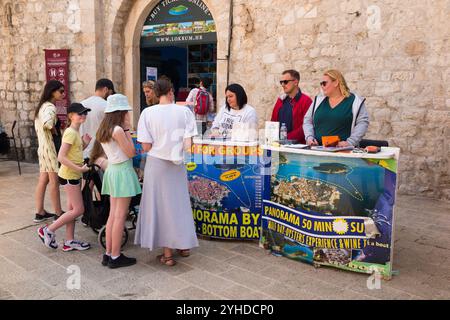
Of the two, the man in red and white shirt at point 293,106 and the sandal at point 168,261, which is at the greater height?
the man in red and white shirt at point 293,106

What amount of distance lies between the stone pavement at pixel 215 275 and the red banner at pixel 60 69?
5.20 metres

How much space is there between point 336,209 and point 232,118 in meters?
1.60

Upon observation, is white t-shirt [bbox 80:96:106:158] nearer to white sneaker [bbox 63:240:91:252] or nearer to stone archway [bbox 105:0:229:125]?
white sneaker [bbox 63:240:91:252]

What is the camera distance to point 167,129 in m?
3.35

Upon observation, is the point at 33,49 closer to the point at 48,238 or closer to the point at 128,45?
the point at 128,45

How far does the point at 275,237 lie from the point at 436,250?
1.61 m

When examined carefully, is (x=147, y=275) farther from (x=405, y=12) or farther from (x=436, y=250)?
(x=405, y=12)

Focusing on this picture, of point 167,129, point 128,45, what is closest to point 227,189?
point 167,129

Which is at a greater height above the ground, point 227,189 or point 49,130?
point 49,130

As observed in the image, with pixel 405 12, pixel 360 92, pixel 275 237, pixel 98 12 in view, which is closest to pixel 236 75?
pixel 360 92

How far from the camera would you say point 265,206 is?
3926mm

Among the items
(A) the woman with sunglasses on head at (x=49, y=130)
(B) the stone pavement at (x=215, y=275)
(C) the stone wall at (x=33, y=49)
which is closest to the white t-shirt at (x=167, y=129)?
(B) the stone pavement at (x=215, y=275)

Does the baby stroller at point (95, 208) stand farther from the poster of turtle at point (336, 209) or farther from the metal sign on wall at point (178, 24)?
the metal sign on wall at point (178, 24)

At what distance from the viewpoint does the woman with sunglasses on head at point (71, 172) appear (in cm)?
384
